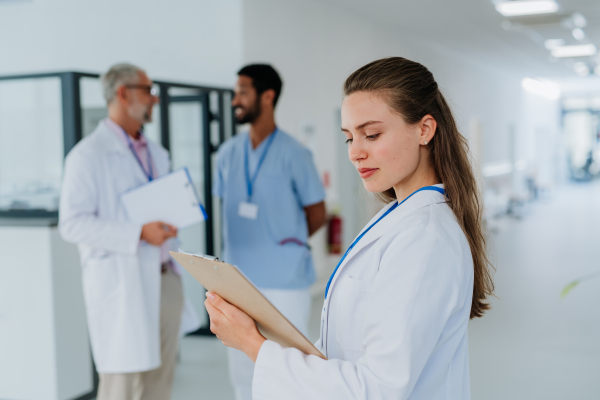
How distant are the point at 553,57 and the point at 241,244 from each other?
10142 mm

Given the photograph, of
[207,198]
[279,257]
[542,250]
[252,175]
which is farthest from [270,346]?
[542,250]

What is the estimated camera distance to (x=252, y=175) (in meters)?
2.82

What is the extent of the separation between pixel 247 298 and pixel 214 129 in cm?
365

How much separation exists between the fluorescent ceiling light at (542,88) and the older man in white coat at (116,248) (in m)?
15.9

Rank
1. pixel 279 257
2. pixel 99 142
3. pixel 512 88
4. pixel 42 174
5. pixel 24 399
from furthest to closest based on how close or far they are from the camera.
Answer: pixel 512 88 → pixel 42 174 → pixel 24 399 → pixel 279 257 → pixel 99 142

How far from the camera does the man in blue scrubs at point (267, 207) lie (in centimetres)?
Answer: 270

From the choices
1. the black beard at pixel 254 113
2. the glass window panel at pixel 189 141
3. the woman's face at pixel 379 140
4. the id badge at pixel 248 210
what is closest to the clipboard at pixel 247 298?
the woman's face at pixel 379 140

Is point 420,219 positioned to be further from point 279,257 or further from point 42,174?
point 42,174

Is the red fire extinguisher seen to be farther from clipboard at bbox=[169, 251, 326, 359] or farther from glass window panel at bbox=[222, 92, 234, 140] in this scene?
clipboard at bbox=[169, 251, 326, 359]

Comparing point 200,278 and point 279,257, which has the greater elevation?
point 200,278

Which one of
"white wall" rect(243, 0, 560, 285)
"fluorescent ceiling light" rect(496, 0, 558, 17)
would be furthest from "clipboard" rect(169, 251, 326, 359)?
"fluorescent ceiling light" rect(496, 0, 558, 17)

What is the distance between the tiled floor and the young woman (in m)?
0.39

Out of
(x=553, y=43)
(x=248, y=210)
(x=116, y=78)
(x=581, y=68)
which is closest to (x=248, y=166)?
(x=248, y=210)

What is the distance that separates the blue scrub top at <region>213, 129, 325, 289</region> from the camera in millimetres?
2703
